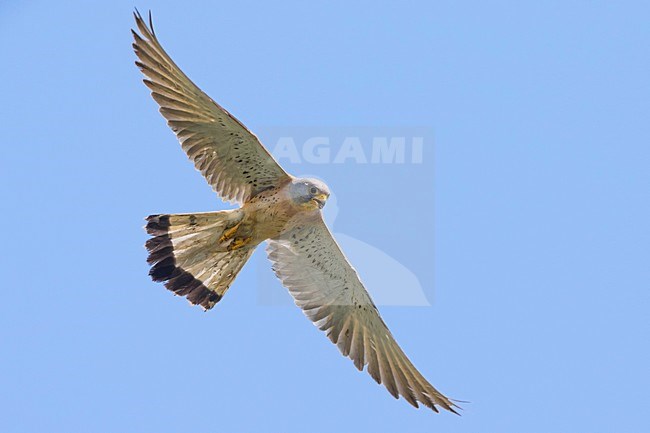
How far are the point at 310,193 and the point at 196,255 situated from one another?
1501mm

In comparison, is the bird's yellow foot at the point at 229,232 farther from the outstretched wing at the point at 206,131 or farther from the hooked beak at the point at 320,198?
the hooked beak at the point at 320,198

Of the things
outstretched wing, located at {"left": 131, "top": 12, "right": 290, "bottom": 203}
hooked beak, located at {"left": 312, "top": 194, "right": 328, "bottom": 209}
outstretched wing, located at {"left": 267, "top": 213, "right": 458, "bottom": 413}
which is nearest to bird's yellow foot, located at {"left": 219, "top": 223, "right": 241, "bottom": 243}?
outstretched wing, located at {"left": 131, "top": 12, "right": 290, "bottom": 203}

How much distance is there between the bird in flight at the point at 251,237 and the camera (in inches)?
536

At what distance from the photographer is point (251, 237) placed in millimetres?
14070

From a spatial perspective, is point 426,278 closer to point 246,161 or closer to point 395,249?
point 395,249

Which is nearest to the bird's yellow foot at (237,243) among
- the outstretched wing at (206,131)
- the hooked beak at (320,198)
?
the outstretched wing at (206,131)

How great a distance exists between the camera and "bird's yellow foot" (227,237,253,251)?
45.9 ft

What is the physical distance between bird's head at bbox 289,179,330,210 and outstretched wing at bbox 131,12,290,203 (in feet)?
0.83

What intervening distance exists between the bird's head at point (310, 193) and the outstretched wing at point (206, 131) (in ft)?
0.83

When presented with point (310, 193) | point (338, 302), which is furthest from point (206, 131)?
point (338, 302)

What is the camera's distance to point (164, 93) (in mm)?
13648

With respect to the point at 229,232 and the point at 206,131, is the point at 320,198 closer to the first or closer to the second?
the point at 229,232

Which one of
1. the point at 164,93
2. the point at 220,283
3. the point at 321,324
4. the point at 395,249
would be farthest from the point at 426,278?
the point at 164,93

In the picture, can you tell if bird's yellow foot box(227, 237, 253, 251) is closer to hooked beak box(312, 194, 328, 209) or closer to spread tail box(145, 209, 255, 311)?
spread tail box(145, 209, 255, 311)
